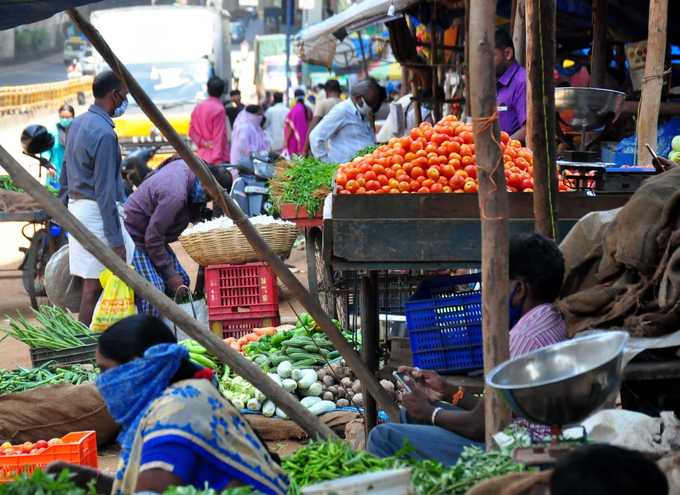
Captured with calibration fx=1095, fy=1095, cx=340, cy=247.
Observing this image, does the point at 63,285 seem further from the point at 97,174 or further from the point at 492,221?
the point at 492,221

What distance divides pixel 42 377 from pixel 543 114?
4075 millimetres

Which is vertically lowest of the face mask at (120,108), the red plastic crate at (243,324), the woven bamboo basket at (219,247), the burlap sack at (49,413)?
the red plastic crate at (243,324)

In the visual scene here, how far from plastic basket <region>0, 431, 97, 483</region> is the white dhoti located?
2786 mm

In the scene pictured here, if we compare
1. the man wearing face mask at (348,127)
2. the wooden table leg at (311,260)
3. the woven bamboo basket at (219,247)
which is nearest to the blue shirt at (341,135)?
the man wearing face mask at (348,127)

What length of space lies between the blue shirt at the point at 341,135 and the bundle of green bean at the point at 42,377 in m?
4.90

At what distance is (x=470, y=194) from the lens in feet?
16.5

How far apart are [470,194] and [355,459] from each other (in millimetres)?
1559

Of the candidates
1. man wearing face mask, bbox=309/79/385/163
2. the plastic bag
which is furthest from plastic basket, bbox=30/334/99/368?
man wearing face mask, bbox=309/79/385/163

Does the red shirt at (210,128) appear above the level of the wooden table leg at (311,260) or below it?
above

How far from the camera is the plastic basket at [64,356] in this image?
7633mm

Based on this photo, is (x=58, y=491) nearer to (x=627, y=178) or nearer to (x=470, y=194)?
(x=470, y=194)

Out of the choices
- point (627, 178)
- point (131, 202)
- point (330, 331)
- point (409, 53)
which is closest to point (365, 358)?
point (330, 331)

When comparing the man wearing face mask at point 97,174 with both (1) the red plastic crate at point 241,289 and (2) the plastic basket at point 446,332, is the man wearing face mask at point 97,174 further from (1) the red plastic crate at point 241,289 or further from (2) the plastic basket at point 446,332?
(2) the plastic basket at point 446,332

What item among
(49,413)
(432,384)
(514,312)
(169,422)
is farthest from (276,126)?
(169,422)
